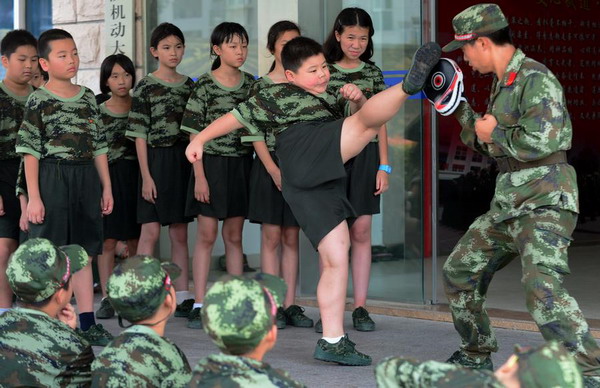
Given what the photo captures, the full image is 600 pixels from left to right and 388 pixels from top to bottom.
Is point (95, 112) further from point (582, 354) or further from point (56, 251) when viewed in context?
point (582, 354)

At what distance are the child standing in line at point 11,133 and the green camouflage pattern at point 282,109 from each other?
171 cm

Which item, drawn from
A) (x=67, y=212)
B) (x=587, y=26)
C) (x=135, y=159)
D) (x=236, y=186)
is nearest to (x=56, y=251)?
(x=67, y=212)

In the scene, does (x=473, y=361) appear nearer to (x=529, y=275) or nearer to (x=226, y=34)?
(x=529, y=275)

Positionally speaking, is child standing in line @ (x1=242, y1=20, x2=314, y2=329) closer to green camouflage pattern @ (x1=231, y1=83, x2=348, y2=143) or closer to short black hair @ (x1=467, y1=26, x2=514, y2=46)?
green camouflage pattern @ (x1=231, y1=83, x2=348, y2=143)

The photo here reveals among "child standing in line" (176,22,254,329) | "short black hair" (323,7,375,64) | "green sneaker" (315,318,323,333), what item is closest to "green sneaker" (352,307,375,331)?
"green sneaker" (315,318,323,333)

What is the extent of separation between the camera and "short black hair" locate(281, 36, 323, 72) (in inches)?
207

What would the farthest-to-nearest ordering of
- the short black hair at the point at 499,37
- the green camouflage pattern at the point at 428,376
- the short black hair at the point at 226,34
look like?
the short black hair at the point at 226,34 < the short black hair at the point at 499,37 < the green camouflage pattern at the point at 428,376

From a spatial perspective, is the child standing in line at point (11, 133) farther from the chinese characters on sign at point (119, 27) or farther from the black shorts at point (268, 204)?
the chinese characters on sign at point (119, 27)

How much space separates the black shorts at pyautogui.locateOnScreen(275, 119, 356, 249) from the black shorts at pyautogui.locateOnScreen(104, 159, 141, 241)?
2.10 meters

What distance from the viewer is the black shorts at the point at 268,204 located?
20.6 feet

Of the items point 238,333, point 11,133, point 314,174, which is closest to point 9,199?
point 11,133

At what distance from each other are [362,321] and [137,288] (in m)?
2.99

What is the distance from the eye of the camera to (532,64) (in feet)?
14.5

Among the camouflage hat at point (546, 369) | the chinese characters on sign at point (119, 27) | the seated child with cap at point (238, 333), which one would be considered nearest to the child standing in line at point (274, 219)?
the chinese characters on sign at point (119, 27)
